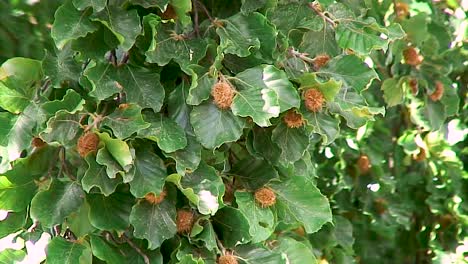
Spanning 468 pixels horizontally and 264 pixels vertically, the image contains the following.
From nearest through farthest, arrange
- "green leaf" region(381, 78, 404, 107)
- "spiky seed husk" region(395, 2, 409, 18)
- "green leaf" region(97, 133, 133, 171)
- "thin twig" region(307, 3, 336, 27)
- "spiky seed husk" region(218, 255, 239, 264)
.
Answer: "green leaf" region(97, 133, 133, 171)
"spiky seed husk" region(218, 255, 239, 264)
"thin twig" region(307, 3, 336, 27)
"green leaf" region(381, 78, 404, 107)
"spiky seed husk" region(395, 2, 409, 18)

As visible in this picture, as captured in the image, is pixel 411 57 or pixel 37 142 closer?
pixel 37 142

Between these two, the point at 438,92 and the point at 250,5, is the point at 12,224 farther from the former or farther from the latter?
the point at 438,92

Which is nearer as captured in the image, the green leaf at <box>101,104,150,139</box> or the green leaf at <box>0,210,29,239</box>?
the green leaf at <box>101,104,150,139</box>

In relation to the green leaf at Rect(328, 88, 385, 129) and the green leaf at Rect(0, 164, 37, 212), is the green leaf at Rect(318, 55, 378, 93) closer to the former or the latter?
the green leaf at Rect(328, 88, 385, 129)

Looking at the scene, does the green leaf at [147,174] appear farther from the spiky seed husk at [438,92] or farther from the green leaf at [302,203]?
the spiky seed husk at [438,92]

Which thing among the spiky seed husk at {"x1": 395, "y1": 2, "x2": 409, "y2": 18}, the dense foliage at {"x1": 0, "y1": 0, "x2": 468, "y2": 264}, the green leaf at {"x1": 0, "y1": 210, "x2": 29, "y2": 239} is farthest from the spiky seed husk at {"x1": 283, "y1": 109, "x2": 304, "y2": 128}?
the spiky seed husk at {"x1": 395, "y1": 2, "x2": 409, "y2": 18}

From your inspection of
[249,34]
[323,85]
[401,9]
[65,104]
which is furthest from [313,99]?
[401,9]
